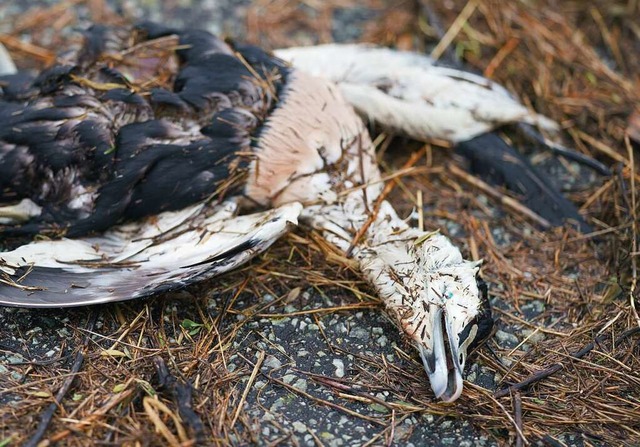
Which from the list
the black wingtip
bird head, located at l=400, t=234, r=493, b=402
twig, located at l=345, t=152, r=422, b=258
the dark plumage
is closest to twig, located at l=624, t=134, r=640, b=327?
the black wingtip

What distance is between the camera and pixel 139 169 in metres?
2.89

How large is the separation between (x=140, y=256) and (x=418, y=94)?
1.59m

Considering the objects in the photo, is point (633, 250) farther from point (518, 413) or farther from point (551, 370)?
point (518, 413)

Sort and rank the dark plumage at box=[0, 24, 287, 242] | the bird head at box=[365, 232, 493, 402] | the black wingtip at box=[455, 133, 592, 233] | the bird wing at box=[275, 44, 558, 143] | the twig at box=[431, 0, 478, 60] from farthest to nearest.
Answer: the twig at box=[431, 0, 478, 60]
the bird wing at box=[275, 44, 558, 143]
the black wingtip at box=[455, 133, 592, 233]
the dark plumage at box=[0, 24, 287, 242]
the bird head at box=[365, 232, 493, 402]

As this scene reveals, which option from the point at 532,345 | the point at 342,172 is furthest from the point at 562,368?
the point at 342,172

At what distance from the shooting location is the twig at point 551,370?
2613 millimetres

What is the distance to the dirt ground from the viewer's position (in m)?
2.45

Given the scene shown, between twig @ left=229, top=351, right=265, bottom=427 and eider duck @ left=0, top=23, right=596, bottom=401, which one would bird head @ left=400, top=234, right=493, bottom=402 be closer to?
eider duck @ left=0, top=23, right=596, bottom=401

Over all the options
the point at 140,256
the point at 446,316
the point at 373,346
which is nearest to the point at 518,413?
the point at 446,316

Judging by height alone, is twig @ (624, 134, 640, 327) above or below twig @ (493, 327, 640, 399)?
above

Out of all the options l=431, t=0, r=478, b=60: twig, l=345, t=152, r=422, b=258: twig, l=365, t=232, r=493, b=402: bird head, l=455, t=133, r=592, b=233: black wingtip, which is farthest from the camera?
l=431, t=0, r=478, b=60: twig

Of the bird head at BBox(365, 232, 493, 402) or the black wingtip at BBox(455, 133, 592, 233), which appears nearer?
the bird head at BBox(365, 232, 493, 402)

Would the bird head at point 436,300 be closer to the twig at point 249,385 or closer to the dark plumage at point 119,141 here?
the twig at point 249,385

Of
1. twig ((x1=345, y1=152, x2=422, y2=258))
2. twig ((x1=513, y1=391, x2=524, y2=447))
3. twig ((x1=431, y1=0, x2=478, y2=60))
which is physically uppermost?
twig ((x1=431, y1=0, x2=478, y2=60))
